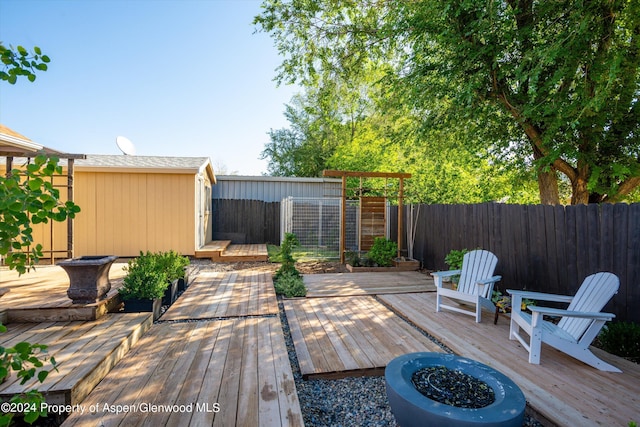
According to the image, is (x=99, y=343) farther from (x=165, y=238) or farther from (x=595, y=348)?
(x=165, y=238)

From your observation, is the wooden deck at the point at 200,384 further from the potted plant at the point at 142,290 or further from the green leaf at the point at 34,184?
the green leaf at the point at 34,184

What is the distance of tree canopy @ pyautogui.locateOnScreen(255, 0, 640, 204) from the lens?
452 centimetres

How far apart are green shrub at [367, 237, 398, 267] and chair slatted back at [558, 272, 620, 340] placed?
4.14 meters

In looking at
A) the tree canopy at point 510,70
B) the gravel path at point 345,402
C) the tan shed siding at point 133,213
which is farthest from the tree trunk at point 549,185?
the tan shed siding at point 133,213

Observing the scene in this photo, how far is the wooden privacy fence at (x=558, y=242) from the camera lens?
3.19 meters

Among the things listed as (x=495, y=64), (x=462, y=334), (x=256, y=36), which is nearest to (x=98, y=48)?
(x=256, y=36)

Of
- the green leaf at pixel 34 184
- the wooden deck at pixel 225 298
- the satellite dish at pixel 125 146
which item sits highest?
the satellite dish at pixel 125 146

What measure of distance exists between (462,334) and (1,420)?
3.53m

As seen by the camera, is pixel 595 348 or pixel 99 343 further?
pixel 595 348

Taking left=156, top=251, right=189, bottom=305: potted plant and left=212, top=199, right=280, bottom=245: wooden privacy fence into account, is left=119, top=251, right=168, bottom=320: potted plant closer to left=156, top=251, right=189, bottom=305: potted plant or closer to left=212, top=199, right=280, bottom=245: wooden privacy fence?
left=156, top=251, right=189, bottom=305: potted plant

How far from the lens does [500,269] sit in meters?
4.91

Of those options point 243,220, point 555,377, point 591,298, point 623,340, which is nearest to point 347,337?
point 555,377

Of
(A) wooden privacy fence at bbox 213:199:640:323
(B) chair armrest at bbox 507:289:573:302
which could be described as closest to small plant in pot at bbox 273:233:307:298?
(B) chair armrest at bbox 507:289:573:302

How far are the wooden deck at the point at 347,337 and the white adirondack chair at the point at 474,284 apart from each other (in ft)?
2.45
